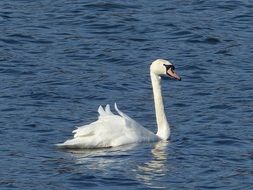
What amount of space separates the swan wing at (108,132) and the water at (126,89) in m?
0.15

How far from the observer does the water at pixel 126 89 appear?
16078 mm

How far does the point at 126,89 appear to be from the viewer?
20953mm

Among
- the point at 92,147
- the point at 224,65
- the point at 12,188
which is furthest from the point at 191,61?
the point at 12,188

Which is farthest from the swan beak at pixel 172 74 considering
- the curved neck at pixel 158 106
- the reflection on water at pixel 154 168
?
the reflection on water at pixel 154 168

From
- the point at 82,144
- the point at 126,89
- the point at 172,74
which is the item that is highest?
the point at 172,74

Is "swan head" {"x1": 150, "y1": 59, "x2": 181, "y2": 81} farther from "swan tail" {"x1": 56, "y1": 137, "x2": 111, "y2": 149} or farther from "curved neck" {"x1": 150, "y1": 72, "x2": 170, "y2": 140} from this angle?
"swan tail" {"x1": 56, "y1": 137, "x2": 111, "y2": 149}

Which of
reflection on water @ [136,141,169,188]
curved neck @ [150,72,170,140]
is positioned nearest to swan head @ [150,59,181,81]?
curved neck @ [150,72,170,140]

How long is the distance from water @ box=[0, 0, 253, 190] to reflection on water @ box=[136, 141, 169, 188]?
13 mm

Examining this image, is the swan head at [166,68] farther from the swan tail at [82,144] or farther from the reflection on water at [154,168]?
the swan tail at [82,144]

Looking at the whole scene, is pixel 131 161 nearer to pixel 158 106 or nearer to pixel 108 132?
pixel 108 132

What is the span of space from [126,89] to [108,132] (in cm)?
340

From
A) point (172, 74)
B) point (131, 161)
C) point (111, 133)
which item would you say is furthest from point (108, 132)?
point (172, 74)

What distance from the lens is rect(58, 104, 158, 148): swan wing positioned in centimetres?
1738

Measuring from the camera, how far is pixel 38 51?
76.7ft
